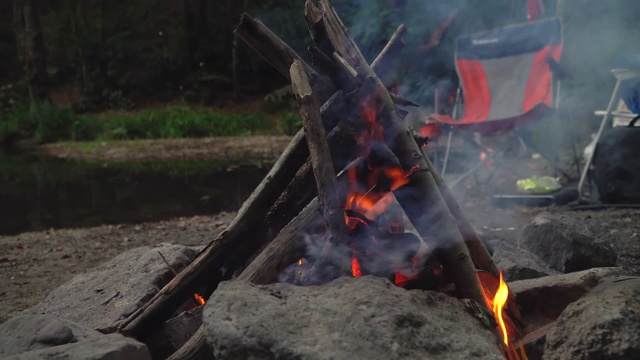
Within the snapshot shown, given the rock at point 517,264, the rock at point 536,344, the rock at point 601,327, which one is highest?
the rock at point 601,327

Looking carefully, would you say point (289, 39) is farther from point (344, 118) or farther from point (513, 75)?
point (344, 118)

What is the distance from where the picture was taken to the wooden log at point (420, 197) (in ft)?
7.53

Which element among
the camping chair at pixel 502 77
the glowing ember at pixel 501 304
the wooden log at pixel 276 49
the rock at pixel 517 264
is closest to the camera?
the glowing ember at pixel 501 304

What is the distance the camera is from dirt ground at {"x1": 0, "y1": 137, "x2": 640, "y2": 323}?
13.1ft

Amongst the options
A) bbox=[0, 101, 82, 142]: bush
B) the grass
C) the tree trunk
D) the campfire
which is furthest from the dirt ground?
the tree trunk

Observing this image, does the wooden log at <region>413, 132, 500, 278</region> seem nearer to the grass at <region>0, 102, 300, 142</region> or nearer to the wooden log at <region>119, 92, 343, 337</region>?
the wooden log at <region>119, 92, 343, 337</region>

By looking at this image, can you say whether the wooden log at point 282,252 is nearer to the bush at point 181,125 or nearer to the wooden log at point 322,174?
the wooden log at point 322,174

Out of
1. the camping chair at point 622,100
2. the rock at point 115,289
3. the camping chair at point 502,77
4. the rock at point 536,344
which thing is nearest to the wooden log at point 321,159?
the rock at point 536,344

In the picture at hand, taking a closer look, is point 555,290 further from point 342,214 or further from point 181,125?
point 181,125

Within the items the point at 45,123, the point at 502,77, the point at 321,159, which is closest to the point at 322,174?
the point at 321,159

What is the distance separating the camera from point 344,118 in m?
2.50

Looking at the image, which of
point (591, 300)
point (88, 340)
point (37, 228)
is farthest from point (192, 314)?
point (37, 228)

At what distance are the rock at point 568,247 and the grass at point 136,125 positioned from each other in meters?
9.48

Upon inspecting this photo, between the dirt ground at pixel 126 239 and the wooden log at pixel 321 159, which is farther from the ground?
the wooden log at pixel 321 159
